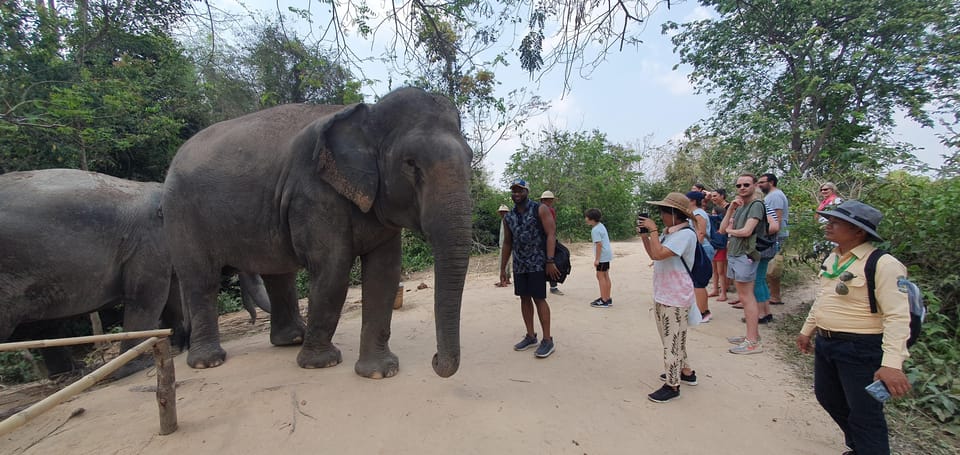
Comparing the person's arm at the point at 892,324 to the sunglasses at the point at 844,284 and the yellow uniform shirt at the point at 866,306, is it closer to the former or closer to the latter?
the yellow uniform shirt at the point at 866,306

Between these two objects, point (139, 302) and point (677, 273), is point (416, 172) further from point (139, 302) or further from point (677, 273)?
point (139, 302)

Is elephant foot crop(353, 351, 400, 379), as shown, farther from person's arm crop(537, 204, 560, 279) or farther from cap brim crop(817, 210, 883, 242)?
cap brim crop(817, 210, 883, 242)

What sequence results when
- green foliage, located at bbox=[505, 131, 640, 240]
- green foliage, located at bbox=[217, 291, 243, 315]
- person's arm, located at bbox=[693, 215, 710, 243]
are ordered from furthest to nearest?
green foliage, located at bbox=[505, 131, 640, 240]
green foliage, located at bbox=[217, 291, 243, 315]
person's arm, located at bbox=[693, 215, 710, 243]

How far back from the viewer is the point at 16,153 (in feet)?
23.4

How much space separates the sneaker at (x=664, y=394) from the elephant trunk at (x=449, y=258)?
1730 millimetres

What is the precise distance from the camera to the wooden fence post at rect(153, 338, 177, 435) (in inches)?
100

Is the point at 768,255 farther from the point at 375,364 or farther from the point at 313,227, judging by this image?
the point at 313,227

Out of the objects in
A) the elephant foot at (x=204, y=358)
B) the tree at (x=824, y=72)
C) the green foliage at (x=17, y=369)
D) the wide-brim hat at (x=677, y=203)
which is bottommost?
the green foliage at (x=17, y=369)

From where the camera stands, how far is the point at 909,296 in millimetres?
2150

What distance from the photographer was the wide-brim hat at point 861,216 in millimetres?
2266

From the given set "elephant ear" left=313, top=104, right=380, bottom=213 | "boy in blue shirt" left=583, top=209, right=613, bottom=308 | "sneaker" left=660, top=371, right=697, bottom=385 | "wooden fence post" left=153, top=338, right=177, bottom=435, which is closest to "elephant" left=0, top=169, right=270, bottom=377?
"wooden fence post" left=153, top=338, right=177, bottom=435

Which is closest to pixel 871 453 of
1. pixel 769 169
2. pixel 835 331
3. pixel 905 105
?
pixel 835 331

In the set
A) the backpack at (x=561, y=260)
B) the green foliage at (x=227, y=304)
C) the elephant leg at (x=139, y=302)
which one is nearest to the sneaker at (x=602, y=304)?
the backpack at (x=561, y=260)

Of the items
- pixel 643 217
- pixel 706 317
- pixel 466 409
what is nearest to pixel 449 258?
pixel 466 409
